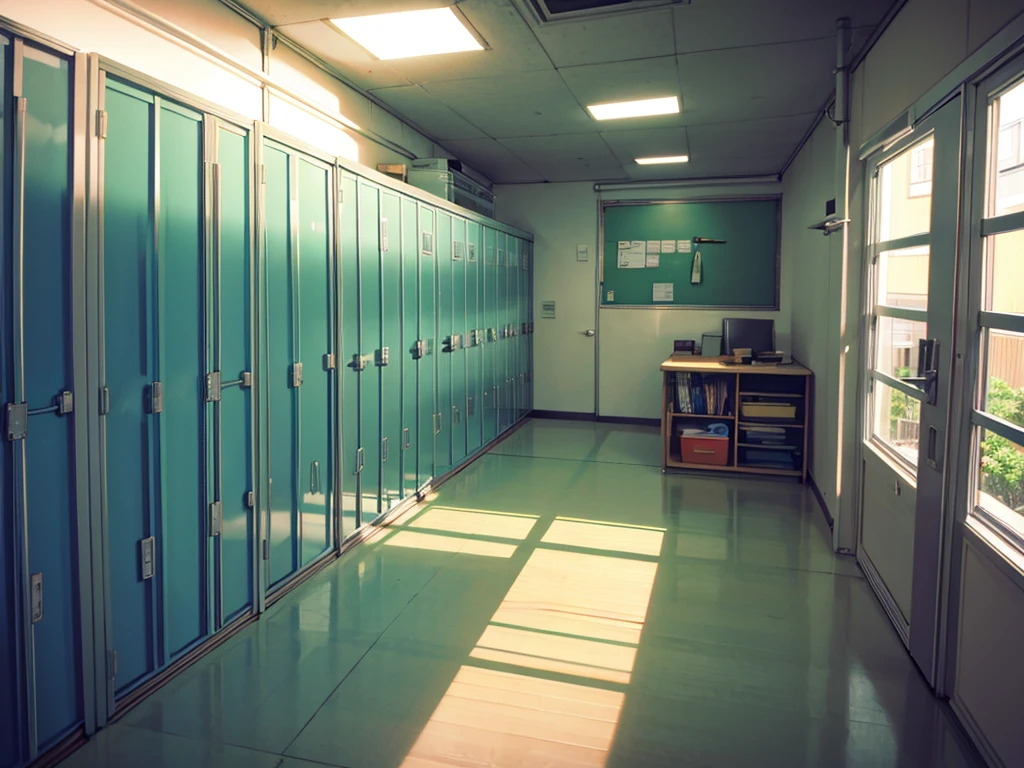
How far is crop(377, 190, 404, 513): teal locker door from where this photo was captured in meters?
3.93

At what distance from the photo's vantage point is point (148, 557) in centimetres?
227

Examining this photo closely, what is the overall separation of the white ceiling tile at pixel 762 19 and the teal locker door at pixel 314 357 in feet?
5.97

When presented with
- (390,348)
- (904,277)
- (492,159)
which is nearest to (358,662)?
(390,348)

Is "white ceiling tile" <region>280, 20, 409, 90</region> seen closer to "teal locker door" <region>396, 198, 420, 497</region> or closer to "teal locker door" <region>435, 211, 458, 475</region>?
"teal locker door" <region>396, 198, 420, 497</region>

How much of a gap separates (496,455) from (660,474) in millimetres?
1400

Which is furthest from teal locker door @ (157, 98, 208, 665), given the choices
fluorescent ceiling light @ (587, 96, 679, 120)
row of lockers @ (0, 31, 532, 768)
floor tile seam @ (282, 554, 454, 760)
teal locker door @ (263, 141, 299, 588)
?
fluorescent ceiling light @ (587, 96, 679, 120)

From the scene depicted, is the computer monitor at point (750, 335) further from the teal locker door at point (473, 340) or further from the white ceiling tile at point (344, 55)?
the white ceiling tile at point (344, 55)

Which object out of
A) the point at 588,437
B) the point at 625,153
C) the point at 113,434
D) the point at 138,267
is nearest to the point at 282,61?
the point at 138,267

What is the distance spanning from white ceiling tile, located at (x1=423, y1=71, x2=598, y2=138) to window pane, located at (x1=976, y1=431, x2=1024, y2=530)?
2.95m

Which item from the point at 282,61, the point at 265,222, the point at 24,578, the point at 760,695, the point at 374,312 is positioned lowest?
the point at 760,695

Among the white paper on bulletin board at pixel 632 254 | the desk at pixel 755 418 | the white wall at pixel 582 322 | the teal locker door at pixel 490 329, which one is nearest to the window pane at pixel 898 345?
the desk at pixel 755 418

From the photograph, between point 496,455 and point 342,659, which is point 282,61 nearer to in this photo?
point 342,659

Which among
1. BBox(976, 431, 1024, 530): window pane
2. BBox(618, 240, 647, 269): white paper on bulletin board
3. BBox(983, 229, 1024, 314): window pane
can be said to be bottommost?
BBox(976, 431, 1024, 530): window pane

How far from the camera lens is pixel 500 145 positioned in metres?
5.81
